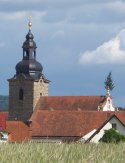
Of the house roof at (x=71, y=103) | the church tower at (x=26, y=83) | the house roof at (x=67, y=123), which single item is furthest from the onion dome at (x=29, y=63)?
the house roof at (x=67, y=123)

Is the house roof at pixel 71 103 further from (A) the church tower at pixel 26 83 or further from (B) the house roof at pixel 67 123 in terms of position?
(B) the house roof at pixel 67 123

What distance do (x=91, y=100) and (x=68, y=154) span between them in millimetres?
80303

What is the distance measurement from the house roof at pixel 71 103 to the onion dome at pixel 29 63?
179 inches

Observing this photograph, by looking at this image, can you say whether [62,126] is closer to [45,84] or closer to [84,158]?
[45,84]

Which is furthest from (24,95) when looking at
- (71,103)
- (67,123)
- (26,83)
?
(67,123)

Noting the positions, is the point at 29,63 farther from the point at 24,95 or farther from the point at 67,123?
the point at 67,123

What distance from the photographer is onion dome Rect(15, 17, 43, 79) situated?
96312 mm

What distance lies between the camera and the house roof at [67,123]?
7544cm

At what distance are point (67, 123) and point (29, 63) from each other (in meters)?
20.9

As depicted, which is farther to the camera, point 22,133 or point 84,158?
point 22,133

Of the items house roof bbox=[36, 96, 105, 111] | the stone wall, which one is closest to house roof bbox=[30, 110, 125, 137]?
house roof bbox=[36, 96, 105, 111]

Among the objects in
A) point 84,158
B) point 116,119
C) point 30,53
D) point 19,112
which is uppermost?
point 30,53

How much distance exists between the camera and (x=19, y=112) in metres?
95.2

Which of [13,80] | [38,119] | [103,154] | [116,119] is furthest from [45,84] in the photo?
[103,154]
